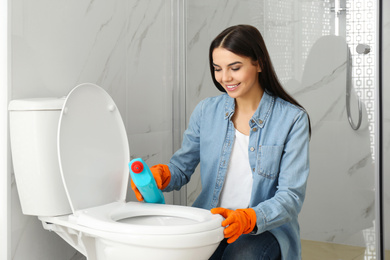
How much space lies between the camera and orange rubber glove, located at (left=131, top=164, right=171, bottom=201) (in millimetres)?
1447

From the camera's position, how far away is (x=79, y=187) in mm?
1368

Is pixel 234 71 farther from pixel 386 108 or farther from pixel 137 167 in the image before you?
pixel 386 108

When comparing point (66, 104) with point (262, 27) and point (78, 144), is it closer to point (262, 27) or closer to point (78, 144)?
point (78, 144)

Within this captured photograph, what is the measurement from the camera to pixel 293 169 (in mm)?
1383

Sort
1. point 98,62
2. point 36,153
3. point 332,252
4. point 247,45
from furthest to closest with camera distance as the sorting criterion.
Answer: point 332,252 < point 98,62 < point 247,45 < point 36,153

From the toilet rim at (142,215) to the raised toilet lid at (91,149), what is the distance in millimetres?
61

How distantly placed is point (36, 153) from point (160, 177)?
1.25ft

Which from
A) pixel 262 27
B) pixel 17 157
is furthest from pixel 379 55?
pixel 17 157

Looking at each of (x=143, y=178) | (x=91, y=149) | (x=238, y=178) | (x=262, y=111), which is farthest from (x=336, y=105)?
(x=91, y=149)

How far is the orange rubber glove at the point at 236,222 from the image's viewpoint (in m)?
1.19

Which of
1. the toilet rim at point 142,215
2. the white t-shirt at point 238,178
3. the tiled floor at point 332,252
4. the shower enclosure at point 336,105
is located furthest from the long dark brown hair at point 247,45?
the tiled floor at point 332,252

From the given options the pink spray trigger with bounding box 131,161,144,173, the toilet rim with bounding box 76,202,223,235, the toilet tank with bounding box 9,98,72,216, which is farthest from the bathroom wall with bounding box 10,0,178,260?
the pink spray trigger with bounding box 131,161,144,173

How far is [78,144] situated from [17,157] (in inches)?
6.9

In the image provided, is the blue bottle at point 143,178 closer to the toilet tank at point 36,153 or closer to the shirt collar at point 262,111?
the toilet tank at point 36,153
